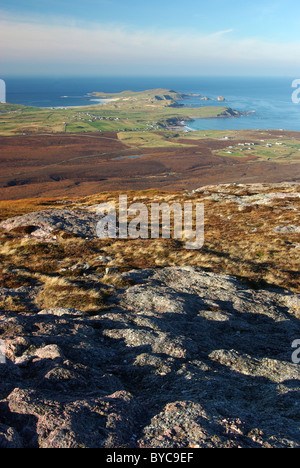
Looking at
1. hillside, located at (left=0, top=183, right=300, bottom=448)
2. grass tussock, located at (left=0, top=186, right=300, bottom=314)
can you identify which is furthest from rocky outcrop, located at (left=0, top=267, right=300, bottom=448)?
grass tussock, located at (left=0, top=186, right=300, bottom=314)

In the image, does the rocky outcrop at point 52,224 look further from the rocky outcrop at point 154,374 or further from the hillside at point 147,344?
the rocky outcrop at point 154,374

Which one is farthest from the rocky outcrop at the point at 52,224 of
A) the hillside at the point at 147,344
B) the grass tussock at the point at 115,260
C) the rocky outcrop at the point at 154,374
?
the rocky outcrop at the point at 154,374

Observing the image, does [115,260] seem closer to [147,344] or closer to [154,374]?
[147,344]

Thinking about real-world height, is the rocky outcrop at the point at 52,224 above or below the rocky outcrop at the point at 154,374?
above

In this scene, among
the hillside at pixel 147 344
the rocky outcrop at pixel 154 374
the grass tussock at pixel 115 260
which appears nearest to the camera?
the rocky outcrop at pixel 154 374

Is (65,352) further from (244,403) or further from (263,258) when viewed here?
(263,258)

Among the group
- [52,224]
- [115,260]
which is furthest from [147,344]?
[52,224]

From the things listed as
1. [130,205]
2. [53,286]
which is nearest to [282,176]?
[130,205]

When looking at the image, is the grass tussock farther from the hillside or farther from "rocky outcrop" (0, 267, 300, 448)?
"rocky outcrop" (0, 267, 300, 448)
